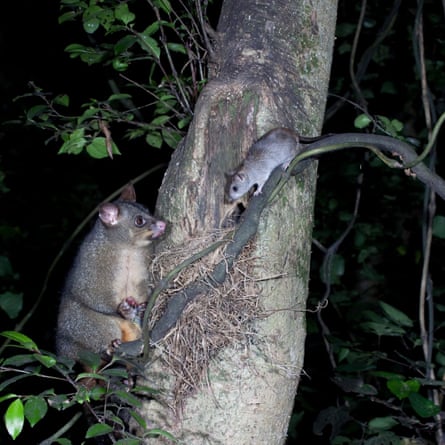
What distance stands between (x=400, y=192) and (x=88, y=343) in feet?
11.0

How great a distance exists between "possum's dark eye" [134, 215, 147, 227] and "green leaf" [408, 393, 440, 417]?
4.86ft

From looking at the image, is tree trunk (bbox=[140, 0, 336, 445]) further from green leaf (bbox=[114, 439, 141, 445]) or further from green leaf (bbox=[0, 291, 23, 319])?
green leaf (bbox=[0, 291, 23, 319])

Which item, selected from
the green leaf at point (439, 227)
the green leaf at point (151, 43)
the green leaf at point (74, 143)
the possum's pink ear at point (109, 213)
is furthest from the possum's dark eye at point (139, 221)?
the green leaf at point (439, 227)

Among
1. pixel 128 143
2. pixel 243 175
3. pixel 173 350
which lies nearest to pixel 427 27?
pixel 128 143

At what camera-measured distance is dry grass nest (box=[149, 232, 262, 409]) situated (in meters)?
2.27

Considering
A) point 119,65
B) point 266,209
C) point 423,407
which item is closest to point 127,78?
point 119,65

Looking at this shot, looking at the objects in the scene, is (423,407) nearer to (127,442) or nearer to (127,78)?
(127,442)

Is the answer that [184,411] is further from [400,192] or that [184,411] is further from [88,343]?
[400,192]

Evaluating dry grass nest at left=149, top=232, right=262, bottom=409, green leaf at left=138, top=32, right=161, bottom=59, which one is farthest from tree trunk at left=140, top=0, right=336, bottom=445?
green leaf at left=138, top=32, right=161, bottom=59

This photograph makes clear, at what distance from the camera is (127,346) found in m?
2.28

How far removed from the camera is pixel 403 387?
305 cm

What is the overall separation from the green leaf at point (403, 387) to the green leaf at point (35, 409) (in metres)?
1.80

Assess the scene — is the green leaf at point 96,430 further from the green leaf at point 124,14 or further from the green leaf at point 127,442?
the green leaf at point 124,14

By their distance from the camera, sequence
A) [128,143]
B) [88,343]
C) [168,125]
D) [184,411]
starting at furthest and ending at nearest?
[128,143] < [168,125] < [88,343] < [184,411]
